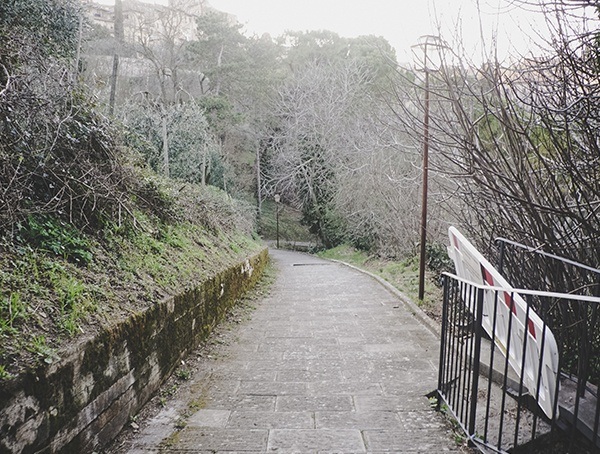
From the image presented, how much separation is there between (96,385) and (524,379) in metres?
2.64

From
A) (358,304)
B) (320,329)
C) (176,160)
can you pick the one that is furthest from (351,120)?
(320,329)

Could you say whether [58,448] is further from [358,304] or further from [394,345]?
[358,304]

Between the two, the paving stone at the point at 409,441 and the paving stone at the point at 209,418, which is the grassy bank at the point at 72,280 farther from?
the paving stone at the point at 409,441

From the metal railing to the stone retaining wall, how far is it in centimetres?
232

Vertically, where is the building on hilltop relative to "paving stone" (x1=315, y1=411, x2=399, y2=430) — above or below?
above

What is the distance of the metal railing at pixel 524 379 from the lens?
227cm

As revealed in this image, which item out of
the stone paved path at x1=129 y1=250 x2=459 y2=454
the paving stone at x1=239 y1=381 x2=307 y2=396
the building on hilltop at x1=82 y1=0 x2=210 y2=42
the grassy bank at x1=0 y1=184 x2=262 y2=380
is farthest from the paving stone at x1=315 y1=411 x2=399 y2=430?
the building on hilltop at x1=82 y1=0 x2=210 y2=42

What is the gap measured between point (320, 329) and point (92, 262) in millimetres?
3265

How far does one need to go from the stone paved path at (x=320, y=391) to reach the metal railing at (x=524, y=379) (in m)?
0.32

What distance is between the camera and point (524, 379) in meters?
2.58

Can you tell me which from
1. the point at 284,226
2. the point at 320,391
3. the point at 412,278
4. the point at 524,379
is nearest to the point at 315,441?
the point at 320,391

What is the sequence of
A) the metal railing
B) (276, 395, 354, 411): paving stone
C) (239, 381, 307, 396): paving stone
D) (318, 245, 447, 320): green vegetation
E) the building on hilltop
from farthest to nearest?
the building on hilltop
(318, 245, 447, 320): green vegetation
(239, 381, 307, 396): paving stone
(276, 395, 354, 411): paving stone
the metal railing

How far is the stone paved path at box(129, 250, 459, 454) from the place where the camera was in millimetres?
2781

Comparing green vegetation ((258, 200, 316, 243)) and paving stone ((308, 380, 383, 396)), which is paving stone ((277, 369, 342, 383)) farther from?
green vegetation ((258, 200, 316, 243))
